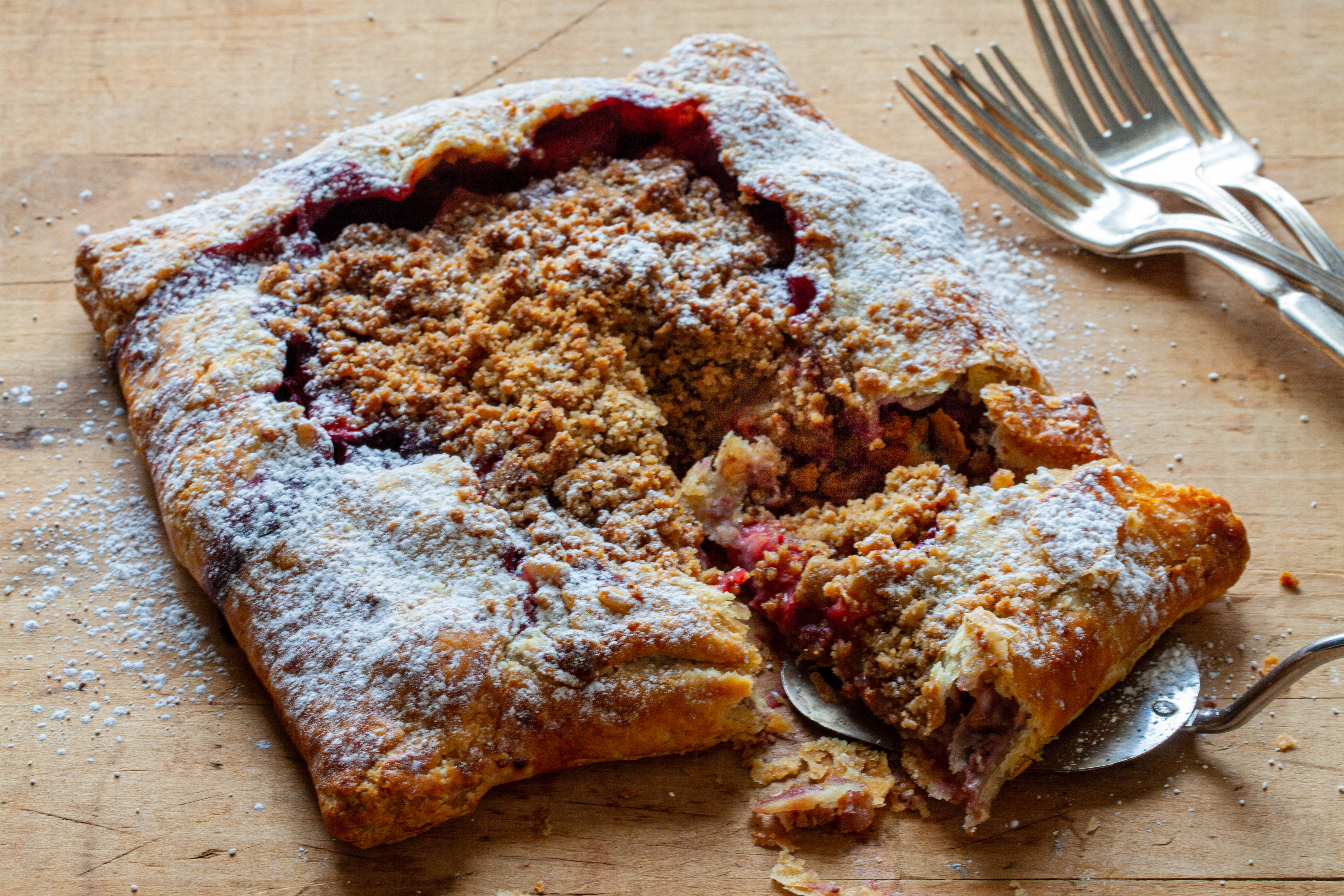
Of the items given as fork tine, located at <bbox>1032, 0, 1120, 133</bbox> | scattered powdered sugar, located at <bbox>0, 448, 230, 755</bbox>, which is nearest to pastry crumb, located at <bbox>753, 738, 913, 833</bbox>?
scattered powdered sugar, located at <bbox>0, 448, 230, 755</bbox>

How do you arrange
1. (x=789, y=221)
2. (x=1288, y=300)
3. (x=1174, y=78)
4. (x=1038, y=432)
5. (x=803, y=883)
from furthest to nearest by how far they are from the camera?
(x=1174, y=78) → (x=1288, y=300) → (x=789, y=221) → (x=1038, y=432) → (x=803, y=883)

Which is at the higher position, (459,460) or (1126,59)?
(1126,59)

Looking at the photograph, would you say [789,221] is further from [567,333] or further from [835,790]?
[835,790]

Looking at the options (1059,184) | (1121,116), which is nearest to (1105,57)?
(1121,116)

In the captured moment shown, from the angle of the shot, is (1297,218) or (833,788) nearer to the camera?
(833,788)

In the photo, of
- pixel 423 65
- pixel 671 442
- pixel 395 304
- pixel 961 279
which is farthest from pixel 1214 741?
pixel 423 65

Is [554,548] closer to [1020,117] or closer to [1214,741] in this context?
[1214,741]

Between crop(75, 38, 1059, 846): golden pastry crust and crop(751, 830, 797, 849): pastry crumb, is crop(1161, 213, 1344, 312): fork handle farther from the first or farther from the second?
crop(751, 830, 797, 849): pastry crumb
